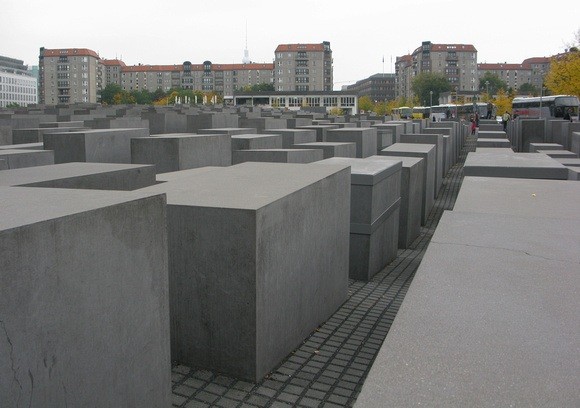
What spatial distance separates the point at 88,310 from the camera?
11.5 feet

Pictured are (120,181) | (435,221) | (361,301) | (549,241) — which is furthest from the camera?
(435,221)

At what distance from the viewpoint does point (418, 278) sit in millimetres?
3438

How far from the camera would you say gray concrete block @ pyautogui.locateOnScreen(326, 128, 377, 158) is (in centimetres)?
1449

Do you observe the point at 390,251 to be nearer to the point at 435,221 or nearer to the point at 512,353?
the point at 435,221

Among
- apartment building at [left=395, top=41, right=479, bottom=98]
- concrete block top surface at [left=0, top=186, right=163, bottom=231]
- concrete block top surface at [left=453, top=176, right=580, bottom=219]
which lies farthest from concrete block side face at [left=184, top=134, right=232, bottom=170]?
apartment building at [left=395, top=41, right=479, bottom=98]

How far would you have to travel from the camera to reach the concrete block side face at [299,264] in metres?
4.95

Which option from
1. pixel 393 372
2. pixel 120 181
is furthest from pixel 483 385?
pixel 120 181

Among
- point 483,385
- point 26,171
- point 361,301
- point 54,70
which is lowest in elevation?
point 361,301

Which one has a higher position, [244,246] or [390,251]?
[244,246]

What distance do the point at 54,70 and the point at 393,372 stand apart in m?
162

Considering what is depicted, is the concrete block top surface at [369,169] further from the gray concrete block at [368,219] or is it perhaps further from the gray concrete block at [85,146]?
the gray concrete block at [85,146]

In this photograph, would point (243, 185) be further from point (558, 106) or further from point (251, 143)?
point (558, 106)

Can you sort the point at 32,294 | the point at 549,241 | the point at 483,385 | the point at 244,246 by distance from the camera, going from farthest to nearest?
the point at 244,246 < the point at 549,241 < the point at 32,294 < the point at 483,385

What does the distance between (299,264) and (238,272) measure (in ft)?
3.18
